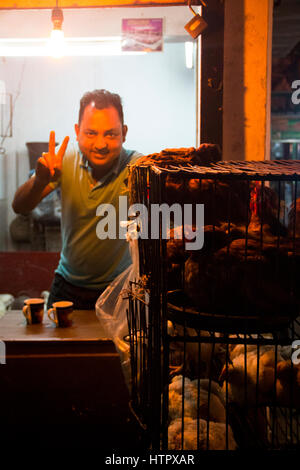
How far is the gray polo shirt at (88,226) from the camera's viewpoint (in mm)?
2609

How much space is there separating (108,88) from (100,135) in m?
3.60

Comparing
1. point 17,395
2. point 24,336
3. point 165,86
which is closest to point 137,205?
point 24,336

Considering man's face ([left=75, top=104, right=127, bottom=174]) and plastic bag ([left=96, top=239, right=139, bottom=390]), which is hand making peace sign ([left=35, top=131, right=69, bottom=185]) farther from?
plastic bag ([left=96, top=239, right=139, bottom=390])

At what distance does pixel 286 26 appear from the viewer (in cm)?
376

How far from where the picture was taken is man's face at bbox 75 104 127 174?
8.00 ft

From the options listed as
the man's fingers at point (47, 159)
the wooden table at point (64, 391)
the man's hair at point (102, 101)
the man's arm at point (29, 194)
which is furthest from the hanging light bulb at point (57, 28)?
the wooden table at point (64, 391)

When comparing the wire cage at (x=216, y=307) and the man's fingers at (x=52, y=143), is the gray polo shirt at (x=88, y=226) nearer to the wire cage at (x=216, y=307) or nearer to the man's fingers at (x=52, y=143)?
the man's fingers at (x=52, y=143)

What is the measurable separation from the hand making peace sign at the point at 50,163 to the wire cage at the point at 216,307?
41.8 inches

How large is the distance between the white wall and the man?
3.29 meters

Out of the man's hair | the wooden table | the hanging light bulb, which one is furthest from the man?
the wooden table

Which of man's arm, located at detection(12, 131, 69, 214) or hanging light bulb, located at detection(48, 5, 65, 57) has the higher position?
hanging light bulb, located at detection(48, 5, 65, 57)

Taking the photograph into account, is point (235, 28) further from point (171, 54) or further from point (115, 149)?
point (171, 54)

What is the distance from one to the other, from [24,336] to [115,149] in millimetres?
1097
